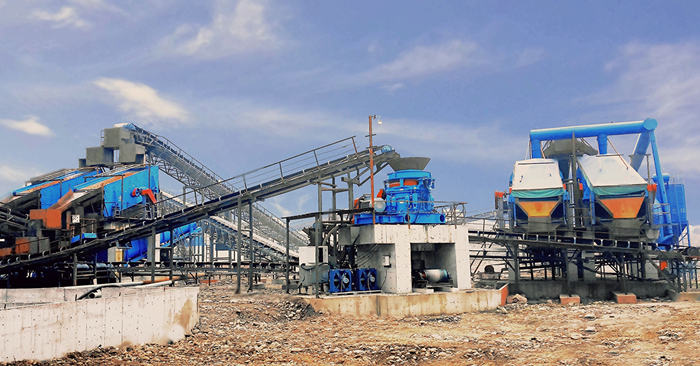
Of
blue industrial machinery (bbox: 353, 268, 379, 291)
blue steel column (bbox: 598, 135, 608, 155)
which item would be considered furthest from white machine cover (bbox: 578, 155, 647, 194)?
blue industrial machinery (bbox: 353, 268, 379, 291)

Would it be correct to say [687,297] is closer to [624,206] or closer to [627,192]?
[624,206]

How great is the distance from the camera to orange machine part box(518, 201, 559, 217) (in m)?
34.2

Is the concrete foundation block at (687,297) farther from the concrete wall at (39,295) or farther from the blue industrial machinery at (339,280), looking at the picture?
the concrete wall at (39,295)

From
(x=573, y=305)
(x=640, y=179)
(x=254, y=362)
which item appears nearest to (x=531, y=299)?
(x=573, y=305)

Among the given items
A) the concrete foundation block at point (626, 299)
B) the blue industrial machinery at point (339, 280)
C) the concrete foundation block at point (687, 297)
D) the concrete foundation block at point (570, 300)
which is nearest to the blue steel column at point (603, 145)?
the concrete foundation block at point (687, 297)

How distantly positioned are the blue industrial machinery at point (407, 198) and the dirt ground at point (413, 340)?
5085mm

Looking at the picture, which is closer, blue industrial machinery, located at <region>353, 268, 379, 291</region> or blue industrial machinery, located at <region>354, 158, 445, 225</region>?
blue industrial machinery, located at <region>353, 268, 379, 291</region>

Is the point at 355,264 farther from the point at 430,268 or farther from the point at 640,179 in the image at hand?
the point at 640,179

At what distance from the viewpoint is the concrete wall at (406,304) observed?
2302 centimetres

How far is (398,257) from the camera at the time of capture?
1009 inches

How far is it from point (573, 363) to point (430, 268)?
1477cm

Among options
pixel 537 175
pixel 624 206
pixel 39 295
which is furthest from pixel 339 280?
pixel 624 206

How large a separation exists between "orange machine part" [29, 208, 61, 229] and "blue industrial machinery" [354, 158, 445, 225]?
16.8m

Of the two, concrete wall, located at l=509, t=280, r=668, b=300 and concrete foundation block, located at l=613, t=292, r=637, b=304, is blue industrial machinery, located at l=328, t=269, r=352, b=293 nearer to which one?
concrete wall, located at l=509, t=280, r=668, b=300
